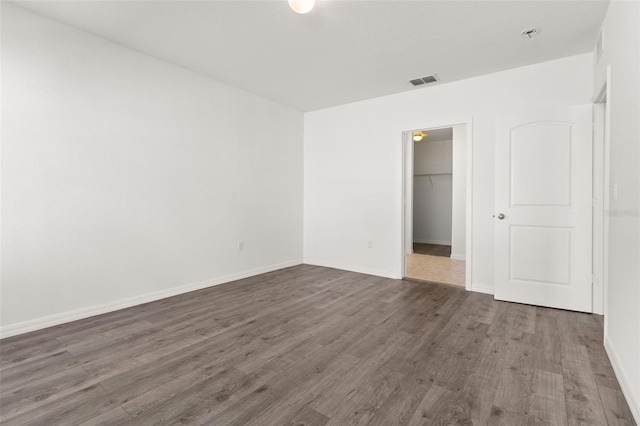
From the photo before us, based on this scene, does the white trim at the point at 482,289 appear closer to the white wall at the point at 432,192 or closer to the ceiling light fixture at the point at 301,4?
the ceiling light fixture at the point at 301,4

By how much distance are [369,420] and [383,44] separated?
3.18m

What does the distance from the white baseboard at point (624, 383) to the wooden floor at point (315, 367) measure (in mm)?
41

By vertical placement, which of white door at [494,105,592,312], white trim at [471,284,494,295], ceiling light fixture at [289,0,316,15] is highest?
ceiling light fixture at [289,0,316,15]

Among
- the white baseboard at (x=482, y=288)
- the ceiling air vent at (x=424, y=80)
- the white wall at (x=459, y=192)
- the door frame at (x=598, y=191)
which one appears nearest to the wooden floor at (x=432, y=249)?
the white wall at (x=459, y=192)

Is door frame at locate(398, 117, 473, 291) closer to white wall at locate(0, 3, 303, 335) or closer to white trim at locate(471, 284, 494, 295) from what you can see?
white trim at locate(471, 284, 494, 295)

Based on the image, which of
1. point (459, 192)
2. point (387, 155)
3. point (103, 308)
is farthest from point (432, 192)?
point (103, 308)

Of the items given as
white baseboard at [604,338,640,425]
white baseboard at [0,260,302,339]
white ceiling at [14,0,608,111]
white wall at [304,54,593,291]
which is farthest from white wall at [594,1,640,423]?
white baseboard at [0,260,302,339]

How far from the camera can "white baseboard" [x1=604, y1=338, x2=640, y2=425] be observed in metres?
1.59

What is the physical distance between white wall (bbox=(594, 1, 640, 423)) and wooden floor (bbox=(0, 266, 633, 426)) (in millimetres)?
228

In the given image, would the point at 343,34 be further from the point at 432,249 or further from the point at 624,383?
the point at 432,249

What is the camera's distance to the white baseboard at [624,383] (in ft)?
5.20

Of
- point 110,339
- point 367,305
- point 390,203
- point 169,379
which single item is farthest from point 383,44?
point 110,339

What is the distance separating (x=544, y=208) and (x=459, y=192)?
3.08m

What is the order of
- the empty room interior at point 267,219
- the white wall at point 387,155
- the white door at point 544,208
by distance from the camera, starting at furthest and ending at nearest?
the white wall at point 387,155 < the white door at point 544,208 < the empty room interior at point 267,219
